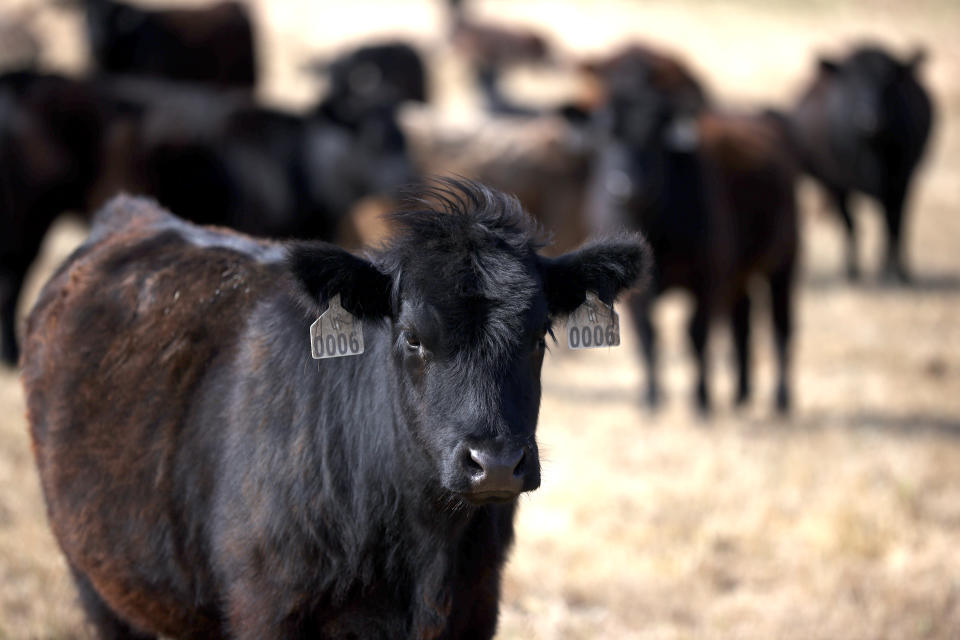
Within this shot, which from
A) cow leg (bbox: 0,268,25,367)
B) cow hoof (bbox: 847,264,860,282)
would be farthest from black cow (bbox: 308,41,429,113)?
cow leg (bbox: 0,268,25,367)

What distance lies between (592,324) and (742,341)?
6.29 m

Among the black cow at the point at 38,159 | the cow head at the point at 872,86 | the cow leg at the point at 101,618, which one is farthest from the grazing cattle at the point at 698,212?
the cow head at the point at 872,86

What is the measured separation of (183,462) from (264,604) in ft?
2.02

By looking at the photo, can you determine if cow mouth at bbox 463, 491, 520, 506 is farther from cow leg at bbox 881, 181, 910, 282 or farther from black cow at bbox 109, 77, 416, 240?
cow leg at bbox 881, 181, 910, 282

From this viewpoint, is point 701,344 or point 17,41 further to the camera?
point 17,41

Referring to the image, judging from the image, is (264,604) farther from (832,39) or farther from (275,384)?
(832,39)

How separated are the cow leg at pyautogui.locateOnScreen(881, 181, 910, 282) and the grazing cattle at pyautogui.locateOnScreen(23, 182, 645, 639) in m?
11.7

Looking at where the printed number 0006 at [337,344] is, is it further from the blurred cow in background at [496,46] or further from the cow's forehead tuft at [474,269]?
the blurred cow in background at [496,46]

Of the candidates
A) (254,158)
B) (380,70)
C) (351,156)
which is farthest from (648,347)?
(380,70)

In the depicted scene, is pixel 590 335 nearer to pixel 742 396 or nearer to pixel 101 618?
pixel 101 618

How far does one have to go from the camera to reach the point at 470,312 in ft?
10.1

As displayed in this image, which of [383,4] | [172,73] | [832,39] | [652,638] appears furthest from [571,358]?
[832,39]

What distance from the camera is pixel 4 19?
20.3 metres

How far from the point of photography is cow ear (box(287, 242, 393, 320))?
3168 mm
